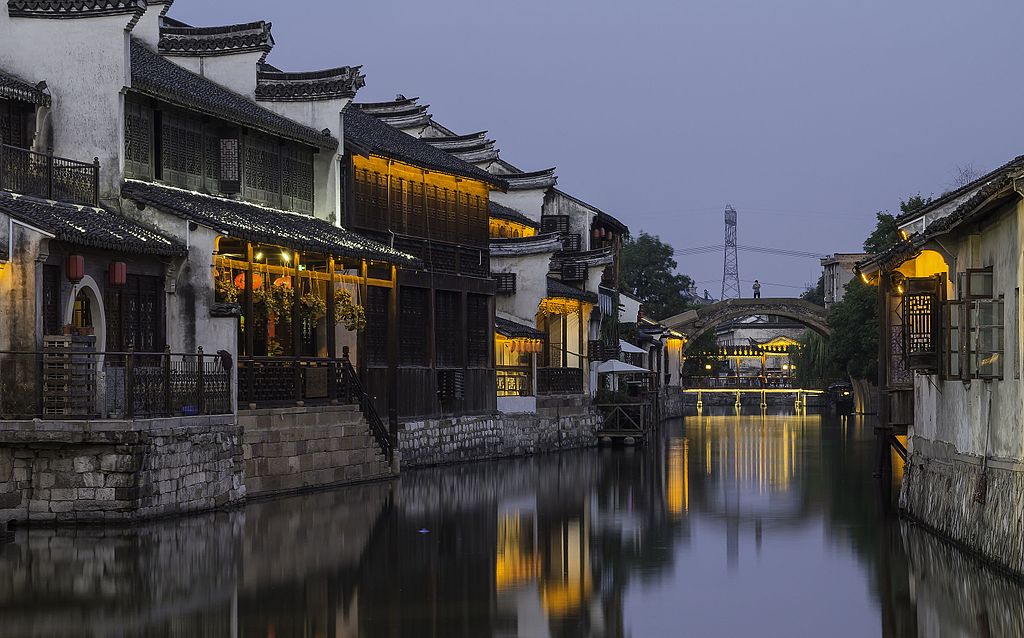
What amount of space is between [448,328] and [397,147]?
15.7 ft

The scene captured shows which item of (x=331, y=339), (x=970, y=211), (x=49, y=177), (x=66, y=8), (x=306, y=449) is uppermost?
(x=66, y=8)

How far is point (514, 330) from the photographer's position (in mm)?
45219

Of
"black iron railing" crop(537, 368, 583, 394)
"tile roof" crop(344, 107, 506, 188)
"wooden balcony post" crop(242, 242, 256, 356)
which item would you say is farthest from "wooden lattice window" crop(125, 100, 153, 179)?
"black iron railing" crop(537, 368, 583, 394)

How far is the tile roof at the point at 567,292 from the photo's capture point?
1918 inches

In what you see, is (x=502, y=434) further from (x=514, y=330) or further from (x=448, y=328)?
(x=448, y=328)

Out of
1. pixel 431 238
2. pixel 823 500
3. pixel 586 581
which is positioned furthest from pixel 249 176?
pixel 586 581

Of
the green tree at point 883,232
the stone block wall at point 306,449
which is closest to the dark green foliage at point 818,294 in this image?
the green tree at point 883,232

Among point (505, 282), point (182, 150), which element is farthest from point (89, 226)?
point (505, 282)

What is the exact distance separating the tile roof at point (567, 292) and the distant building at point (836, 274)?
4201 cm

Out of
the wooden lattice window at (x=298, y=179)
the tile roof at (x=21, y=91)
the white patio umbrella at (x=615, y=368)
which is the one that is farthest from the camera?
the white patio umbrella at (x=615, y=368)

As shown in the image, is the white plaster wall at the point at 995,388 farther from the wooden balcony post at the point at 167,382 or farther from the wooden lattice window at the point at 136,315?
the wooden lattice window at the point at 136,315

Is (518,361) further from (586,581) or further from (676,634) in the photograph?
(676,634)

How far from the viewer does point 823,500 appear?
2944 cm

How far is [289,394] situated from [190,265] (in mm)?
3951
